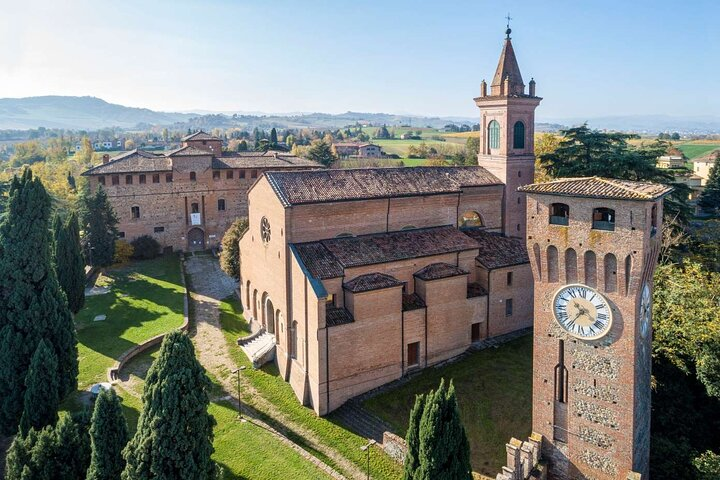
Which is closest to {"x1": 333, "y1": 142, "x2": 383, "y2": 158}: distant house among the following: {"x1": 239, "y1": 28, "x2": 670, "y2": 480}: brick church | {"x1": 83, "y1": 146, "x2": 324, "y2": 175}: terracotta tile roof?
{"x1": 83, "y1": 146, "x2": 324, "y2": 175}: terracotta tile roof

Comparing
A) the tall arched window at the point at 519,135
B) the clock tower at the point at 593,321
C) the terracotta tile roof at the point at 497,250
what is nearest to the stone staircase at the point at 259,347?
the terracotta tile roof at the point at 497,250

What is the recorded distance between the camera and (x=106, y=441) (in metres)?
18.8

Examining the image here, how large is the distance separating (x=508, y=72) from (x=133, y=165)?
37.5 metres

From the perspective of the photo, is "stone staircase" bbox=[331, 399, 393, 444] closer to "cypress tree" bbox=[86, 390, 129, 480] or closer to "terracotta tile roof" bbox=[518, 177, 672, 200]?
"cypress tree" bbox=[86, 390, 129, 480]

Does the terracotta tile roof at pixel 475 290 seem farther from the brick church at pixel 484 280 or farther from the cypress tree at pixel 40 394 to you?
the cypress tree at pixel 40 394

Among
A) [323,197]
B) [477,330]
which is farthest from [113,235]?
[477,330]

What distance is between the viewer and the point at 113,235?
49344 millimetres

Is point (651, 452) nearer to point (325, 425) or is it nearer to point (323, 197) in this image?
point (325, 425)

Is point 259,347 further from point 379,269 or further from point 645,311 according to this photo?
point 645,311

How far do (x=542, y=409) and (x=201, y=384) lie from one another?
1210 centimetres

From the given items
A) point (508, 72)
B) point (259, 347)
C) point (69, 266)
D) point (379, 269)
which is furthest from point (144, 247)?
point (508, 72)

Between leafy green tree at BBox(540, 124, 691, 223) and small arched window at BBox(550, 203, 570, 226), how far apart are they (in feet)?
61.1

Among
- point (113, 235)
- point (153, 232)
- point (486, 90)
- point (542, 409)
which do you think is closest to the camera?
point (542, 409)

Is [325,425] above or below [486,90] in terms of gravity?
below
